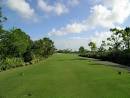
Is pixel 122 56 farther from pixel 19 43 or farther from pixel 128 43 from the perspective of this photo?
pixel 19 43

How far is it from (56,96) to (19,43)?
49530 millimetres

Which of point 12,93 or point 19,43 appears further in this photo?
point 19,43

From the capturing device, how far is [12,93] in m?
14.6

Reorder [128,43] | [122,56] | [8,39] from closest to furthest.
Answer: [122,56] < [8,39] < [128,43]

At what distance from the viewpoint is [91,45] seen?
123 meters

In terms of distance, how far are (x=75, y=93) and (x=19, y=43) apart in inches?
1931

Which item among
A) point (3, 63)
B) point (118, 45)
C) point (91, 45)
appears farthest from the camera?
point (91, 45)

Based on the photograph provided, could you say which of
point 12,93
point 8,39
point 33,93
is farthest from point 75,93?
point 8,39

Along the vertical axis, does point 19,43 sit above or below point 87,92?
above

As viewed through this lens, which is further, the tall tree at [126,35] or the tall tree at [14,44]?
the tall tree at [126,35]

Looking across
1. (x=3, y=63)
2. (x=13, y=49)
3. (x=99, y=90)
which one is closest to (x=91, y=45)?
(x=13, y=49)

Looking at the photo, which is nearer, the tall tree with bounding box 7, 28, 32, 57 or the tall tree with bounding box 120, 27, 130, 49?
the tall tree with bounding box 7, 28, 32, 57

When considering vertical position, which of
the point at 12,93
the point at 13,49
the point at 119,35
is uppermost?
the point at 119,35

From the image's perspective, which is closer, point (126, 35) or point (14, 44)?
point (14, 44)
